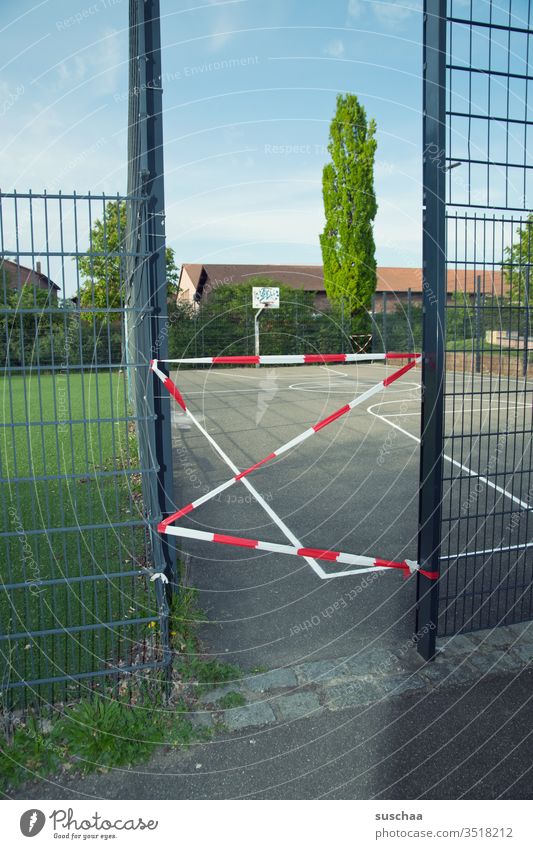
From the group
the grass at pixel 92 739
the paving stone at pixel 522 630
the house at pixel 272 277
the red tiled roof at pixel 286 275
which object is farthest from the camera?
the red tiled roof at pixel 286 275

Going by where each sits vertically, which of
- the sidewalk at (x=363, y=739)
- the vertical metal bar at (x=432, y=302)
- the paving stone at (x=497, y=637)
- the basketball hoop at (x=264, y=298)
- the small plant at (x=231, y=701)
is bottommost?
the sidewalk at (x=363, y=739)

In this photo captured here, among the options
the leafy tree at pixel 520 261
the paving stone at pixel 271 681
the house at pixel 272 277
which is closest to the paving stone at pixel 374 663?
the paving stone at pixel 271 681

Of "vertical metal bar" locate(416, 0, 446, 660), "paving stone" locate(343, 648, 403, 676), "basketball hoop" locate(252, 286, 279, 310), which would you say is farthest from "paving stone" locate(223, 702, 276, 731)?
"basketball hoop" locate(252, 286, 279, 310)

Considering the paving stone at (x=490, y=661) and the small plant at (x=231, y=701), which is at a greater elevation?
the paving stone at (x=490, y=661)

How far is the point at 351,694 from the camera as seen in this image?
11.3 feet

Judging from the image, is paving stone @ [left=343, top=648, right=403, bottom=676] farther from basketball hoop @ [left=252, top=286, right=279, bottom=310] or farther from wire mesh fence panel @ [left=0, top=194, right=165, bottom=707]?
basketball hoop @ [left=252, top=286, right=279, bottom=310]

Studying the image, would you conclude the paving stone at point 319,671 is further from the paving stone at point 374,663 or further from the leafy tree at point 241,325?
the leafy tree at point 241,325

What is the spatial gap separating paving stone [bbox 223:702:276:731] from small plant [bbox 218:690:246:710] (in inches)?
1.2

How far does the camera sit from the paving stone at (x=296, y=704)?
3293 millimetres

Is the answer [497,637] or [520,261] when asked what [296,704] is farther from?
[520,261]

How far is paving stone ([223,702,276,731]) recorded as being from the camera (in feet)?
10.5

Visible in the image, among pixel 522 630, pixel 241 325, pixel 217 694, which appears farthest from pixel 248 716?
pixel 241 325
